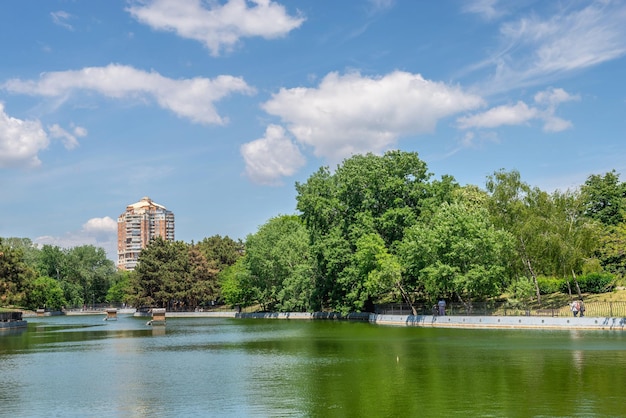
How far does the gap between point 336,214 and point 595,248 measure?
31915 mm

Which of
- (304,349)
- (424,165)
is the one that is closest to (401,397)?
(304,349)

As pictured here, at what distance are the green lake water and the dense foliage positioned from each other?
12.9 m

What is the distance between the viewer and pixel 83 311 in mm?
157250

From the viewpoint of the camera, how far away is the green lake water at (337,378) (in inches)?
848

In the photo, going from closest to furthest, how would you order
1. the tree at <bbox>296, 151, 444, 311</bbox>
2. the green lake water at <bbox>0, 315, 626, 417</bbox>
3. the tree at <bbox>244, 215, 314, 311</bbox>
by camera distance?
1. the green lake water at <bbox>0, 315, 626, 417</bbox>
2. the tree at <bbox>296, 151, 444, 311</bbox>
3. the tree at <bbox>244, 215, 314, 311</bbox>

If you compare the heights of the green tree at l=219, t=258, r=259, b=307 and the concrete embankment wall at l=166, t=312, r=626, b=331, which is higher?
the green tree at l=219, t=258, r=259, b=307

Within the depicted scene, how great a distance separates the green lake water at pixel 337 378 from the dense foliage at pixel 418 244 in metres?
12.9

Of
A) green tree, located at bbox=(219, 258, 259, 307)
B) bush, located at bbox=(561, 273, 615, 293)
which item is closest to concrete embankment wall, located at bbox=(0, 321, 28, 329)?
green tree, located at bbox=(219, 258, 259, 307)

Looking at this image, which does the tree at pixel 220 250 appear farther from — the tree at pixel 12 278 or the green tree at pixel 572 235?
the green tree at pixel 572 235

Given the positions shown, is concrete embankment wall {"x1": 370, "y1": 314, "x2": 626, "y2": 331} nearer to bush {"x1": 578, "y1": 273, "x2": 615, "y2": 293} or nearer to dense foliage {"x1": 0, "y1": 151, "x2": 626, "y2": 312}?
dense foliage {"x1": 0, "y1": 151, "x2": 626, "y2": 312}

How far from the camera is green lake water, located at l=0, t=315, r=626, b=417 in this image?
70.7 feet

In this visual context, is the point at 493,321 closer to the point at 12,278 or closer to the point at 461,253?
the point at 461,253

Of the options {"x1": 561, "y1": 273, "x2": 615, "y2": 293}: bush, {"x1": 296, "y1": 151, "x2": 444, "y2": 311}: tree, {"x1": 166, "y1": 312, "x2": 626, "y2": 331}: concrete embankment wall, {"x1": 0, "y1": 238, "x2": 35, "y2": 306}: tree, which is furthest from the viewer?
{"x1": 0, "y1": 238, "x2": 35, "y2": 306}: tree

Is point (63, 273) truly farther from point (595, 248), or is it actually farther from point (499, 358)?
point (499, 358)
